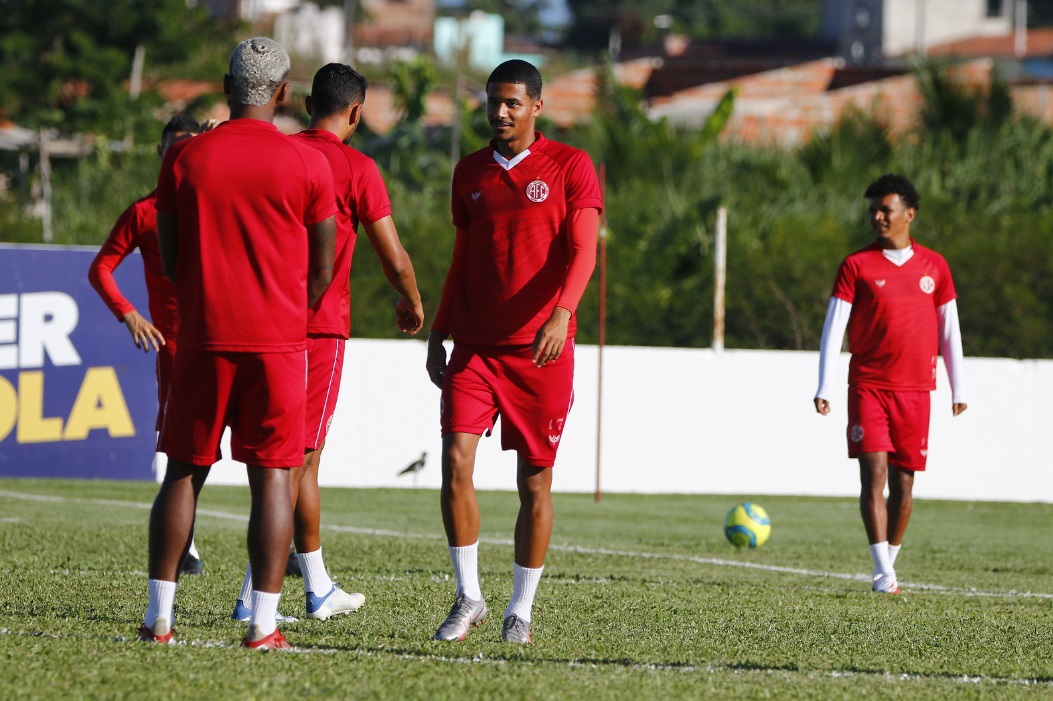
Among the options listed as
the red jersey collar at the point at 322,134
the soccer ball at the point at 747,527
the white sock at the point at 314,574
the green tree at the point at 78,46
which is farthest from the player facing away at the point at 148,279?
the green tree at the point at 78,46

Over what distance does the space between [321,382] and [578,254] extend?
114cm

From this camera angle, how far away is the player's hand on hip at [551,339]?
558 cm

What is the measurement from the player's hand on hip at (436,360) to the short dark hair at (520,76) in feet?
3.27

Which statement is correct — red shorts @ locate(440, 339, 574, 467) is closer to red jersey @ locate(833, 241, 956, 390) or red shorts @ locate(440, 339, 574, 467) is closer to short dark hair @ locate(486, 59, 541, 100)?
short dark hair @ locate(486, 59, 541, 100)

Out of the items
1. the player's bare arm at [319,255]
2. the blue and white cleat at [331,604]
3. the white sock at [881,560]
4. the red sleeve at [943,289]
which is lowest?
the white sock at [881,560]

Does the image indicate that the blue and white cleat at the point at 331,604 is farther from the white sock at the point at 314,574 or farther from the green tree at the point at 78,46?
the green tree at the point at 78,46

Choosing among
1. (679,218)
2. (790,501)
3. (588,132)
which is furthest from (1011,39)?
(790,501)

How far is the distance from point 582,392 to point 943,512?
380 cm

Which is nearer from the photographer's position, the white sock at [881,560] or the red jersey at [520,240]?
the red jersey at [520,240]

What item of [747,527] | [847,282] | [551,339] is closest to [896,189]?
[847,282]

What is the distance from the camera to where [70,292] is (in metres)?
15.0

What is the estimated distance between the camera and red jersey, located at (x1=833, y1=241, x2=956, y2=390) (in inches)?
337

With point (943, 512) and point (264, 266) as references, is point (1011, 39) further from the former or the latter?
point (264, 266)

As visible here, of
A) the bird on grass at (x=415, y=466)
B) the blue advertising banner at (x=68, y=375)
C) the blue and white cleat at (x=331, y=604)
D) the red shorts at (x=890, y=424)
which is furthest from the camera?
the bird on grass at (x=415, y=466)
